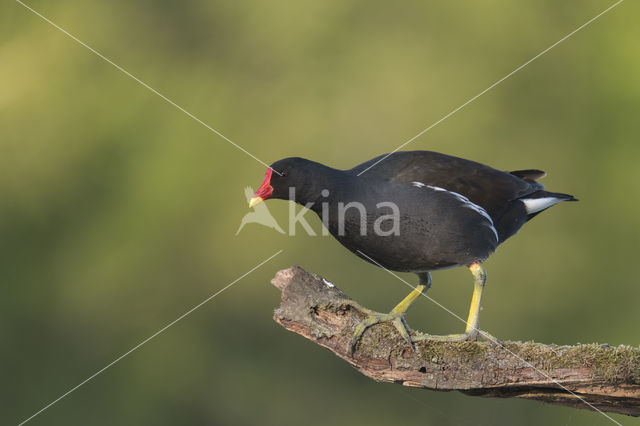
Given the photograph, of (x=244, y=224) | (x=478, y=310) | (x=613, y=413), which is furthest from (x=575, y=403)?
(x=244, y=224)

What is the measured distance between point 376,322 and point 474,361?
0.47 meters

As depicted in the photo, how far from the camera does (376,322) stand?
10.2 ft

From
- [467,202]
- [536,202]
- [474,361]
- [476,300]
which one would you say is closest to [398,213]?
[467,202]

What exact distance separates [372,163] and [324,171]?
400 millimetres

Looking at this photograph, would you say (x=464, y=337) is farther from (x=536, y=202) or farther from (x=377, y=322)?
(x=536, y=202)

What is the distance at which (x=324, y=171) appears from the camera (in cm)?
316

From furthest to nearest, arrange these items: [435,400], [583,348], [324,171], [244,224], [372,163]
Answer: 1. [244,224]
2. [435,400]
3. [372,163]
4. [324,171]
5. [583,348]

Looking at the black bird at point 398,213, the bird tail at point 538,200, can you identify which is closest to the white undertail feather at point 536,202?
the bird tail at point 538,200

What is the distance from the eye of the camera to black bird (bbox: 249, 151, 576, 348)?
309 cm

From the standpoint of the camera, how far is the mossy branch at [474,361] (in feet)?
9.51

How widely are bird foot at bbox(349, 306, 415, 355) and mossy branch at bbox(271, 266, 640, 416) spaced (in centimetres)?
2

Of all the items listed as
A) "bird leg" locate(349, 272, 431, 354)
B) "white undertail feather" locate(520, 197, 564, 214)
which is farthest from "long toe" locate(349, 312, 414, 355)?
"white undertail feather" locate(520, 197, 564, 214)

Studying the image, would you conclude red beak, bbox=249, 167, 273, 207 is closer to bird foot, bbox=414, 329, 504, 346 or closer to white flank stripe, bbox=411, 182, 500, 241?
white flank stripe, bbox=411, 182, 500, 241

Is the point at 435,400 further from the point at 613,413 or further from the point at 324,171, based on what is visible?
the point at 324,171
